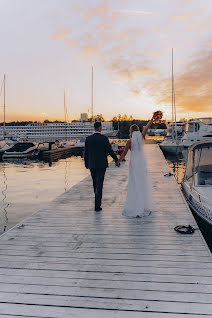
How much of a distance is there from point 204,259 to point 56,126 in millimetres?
118649

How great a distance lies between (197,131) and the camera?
1515 inches

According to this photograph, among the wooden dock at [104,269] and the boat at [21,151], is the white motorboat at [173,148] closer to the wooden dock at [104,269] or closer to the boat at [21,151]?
the boat at [21,151]

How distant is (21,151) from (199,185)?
33430 mm

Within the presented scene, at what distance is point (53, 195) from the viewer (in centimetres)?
1574

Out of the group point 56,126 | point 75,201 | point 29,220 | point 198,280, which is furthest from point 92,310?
point 56,126

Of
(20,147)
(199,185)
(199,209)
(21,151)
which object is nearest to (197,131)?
(21,151)

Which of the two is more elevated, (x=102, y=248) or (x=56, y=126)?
(x=56, y=126)

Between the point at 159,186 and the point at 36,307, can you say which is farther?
the point at 159,186

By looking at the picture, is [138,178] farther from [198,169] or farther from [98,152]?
[198,169]

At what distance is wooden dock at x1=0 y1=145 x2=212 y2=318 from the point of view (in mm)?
3252

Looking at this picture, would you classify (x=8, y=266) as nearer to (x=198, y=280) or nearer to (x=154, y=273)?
(x=154, y=273)

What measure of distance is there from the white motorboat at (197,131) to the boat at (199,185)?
2671 centimetres

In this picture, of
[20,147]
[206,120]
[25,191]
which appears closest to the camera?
[25,191]

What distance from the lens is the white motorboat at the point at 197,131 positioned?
36547 millimetres
